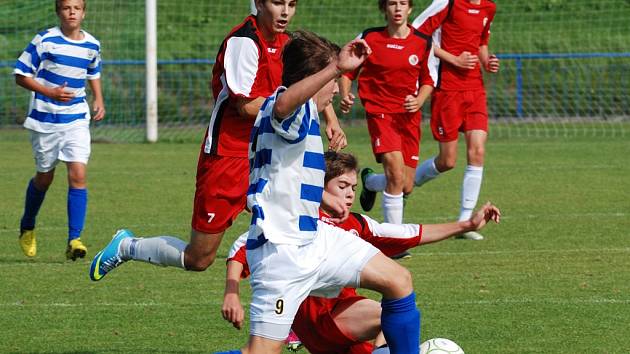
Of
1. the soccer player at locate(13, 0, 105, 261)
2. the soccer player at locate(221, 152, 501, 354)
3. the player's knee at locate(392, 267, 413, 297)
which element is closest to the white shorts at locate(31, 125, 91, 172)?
the soccer player at locate(13, 0, 105, 261)

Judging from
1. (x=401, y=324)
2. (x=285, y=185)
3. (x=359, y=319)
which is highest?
(x=285, y=185)

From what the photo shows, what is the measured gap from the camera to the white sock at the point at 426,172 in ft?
35.1

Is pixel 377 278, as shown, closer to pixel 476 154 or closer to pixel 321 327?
pixel 321 327

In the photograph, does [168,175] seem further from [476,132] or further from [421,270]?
[421,270]

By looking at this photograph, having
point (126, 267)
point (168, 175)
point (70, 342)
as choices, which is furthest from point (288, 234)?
point (168, 175)

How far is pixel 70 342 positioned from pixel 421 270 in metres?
2.98

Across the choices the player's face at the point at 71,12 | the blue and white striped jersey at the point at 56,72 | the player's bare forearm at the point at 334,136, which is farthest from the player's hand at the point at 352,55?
the blue and white striped jersey at the point at 56,72

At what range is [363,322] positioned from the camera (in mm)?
5277

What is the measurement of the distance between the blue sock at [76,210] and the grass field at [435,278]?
0.26 m

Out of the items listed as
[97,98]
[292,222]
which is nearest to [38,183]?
[97,98]

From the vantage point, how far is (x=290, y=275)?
4.60 meters

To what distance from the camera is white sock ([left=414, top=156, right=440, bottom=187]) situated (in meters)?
→ 10.7

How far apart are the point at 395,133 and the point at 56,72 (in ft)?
9.09

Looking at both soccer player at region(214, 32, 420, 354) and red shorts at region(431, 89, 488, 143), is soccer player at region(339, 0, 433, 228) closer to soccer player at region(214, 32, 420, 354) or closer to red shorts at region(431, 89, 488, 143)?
red shorts at region(431, 89, 488, 143)
